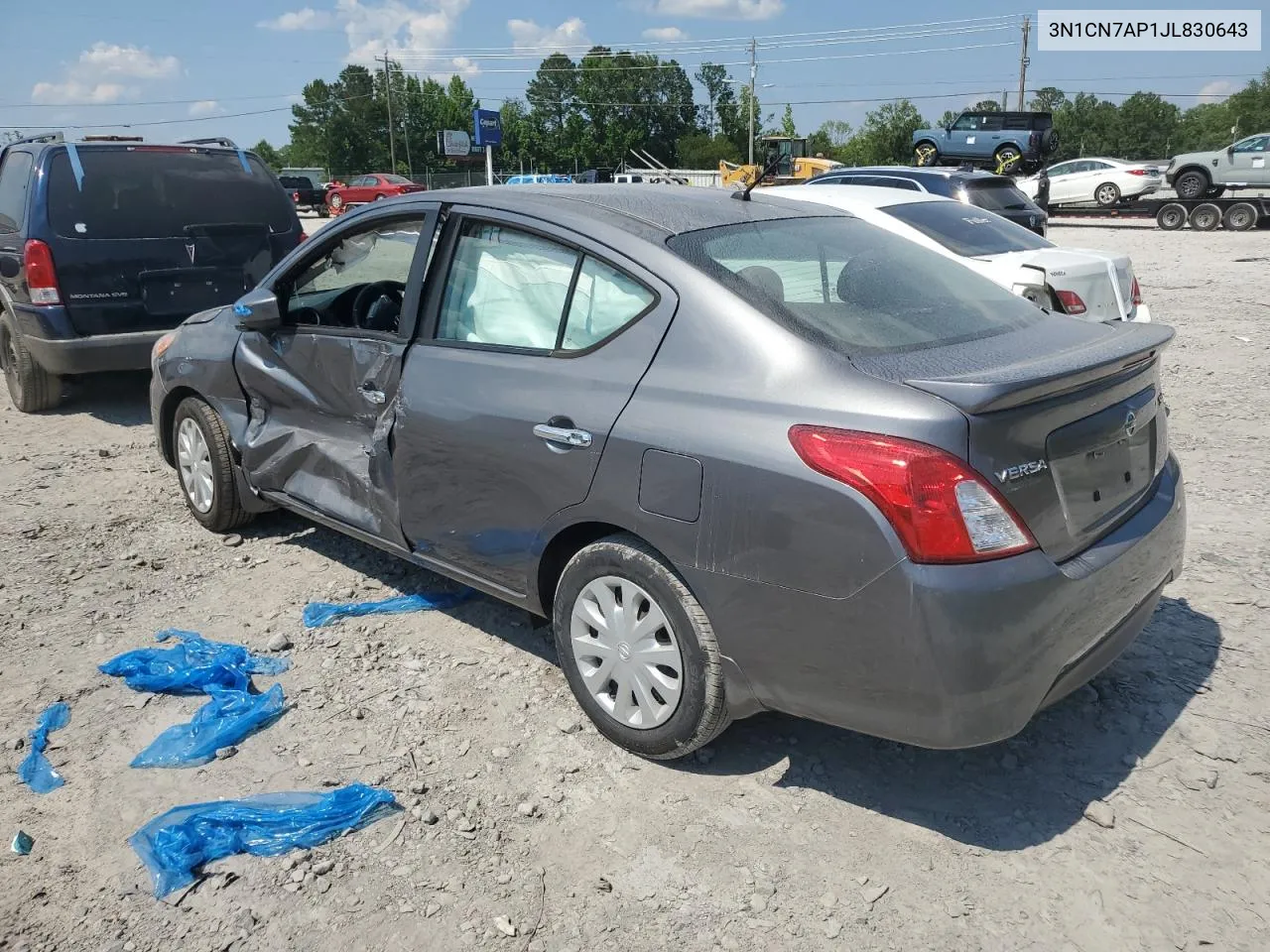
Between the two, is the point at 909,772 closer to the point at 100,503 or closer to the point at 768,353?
the point at 768,353

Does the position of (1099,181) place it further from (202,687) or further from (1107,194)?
(202,687)

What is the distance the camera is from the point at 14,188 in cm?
742

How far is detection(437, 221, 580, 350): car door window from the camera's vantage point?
10.7 ft

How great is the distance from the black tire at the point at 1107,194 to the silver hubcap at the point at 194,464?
2716 centimetres

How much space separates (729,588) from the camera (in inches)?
105

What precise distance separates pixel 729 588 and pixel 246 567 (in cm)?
298

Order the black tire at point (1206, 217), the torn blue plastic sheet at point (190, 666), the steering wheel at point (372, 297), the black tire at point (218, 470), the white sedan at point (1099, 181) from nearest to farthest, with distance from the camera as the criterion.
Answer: the torn blue plastic sheet at point (190, 666) → the steering wheel at point (372, 297) → the black tire at point (218, 470) → the black tire at point (1206, 217) → the white sedan at point (1099, 181)

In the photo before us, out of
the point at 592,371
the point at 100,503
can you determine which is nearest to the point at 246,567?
the point at 100,503

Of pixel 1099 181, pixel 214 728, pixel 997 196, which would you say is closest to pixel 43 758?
pixel 214 728

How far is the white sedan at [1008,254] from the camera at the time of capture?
7238mm

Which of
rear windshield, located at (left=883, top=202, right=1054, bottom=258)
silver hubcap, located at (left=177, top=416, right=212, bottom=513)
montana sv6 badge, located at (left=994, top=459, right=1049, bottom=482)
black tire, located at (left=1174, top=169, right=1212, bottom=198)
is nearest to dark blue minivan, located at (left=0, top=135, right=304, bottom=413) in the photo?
silver hubcap, located at (left=177, top=416, right=212, bottom=513)

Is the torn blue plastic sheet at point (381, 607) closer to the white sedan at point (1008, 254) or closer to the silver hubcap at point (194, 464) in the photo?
the silver hubcap at point (194, 464)

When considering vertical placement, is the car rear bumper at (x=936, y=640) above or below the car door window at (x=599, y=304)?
below

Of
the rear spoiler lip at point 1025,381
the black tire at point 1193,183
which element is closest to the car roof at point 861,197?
the rear spoiler lip at point 1025,381
